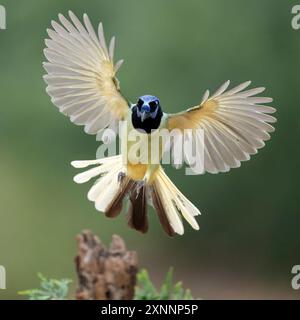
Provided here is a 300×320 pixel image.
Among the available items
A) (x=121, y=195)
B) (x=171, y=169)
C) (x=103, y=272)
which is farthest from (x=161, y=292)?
(x=171, y=169)

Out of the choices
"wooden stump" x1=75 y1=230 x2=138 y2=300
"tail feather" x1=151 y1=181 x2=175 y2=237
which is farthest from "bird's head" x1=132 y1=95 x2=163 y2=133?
"wooden stump" x1=75 y1=230 x2=138 y2=300

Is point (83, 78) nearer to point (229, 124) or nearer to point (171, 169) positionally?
point (229, 124)

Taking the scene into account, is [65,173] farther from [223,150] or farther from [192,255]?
[223,150]

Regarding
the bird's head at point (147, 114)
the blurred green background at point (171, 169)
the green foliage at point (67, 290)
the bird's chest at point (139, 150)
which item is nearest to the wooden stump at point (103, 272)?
the green foliage at point (67, 290)

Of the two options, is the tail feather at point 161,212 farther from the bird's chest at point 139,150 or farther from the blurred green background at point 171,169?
the blurred green background at point 171,169

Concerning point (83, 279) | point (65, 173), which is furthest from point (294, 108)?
point (83, 279)

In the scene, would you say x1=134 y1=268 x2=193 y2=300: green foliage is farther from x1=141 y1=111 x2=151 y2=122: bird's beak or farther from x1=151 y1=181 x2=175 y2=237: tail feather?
x1=141 y1=111 x2=151 y2=122: bird's beak

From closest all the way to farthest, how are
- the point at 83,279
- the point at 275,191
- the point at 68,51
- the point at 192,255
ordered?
the point at 83,279, the point at 68,51, the point at 275,191, the point at 192,255
